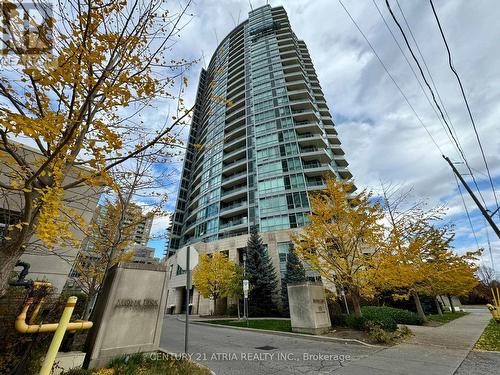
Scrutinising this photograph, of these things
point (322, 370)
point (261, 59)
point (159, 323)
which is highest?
point (261, 59)

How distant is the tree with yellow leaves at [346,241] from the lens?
1149 centimetres

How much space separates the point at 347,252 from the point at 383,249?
1.72m

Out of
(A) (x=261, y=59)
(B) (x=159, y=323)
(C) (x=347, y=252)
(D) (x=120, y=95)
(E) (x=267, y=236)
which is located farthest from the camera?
(A) (x=261, y=59)

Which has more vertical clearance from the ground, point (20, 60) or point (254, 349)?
point (20, 60)

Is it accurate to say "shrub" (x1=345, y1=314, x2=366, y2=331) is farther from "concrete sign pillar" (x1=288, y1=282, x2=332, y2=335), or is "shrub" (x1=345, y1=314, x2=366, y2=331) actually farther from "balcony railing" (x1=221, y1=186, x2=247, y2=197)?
"balcony railing" (x1=221, y1=186, x2=247, y2=197)

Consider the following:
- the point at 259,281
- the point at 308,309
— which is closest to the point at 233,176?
the point at 259,281

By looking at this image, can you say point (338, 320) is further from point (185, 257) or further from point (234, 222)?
point (234, 222)

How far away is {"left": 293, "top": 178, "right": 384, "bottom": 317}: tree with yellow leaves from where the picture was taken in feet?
37.7

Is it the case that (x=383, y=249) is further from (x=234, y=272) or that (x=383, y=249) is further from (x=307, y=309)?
(x=234, y=272)

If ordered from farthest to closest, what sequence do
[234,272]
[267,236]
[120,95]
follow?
[267,236] < [234,272] < [120,95]

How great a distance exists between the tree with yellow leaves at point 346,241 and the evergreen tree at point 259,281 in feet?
46.9

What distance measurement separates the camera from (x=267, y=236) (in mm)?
32312

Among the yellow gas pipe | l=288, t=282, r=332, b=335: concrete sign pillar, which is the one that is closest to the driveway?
l=288, t=282, r=332, b=335: concrete sign pillar

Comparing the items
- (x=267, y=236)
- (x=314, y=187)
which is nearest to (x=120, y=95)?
(x=267, y=236)
